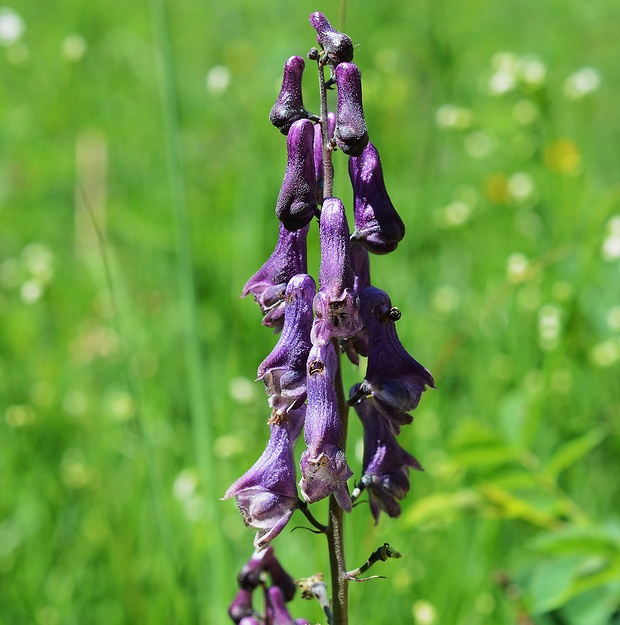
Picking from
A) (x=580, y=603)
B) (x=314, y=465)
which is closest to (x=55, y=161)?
(x=580, y=603)

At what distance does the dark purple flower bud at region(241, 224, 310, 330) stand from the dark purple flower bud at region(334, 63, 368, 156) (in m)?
0.22

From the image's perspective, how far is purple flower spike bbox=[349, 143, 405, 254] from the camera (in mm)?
1702

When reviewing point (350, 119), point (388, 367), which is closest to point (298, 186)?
point (350, 119)

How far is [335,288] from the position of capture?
1583mm

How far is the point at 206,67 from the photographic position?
26.5 ft

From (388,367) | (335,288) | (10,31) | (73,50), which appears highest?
(10,31)

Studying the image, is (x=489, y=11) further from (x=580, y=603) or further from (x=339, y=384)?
(x=339, y=384)

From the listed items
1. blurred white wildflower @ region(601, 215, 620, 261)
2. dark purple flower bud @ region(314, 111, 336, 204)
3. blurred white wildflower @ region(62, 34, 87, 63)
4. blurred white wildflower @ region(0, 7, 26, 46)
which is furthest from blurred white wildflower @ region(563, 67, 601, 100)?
blurred white wildflower @ region(0, 7, 26, 46)

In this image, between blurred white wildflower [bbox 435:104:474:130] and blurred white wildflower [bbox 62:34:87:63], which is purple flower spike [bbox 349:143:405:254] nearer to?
blurred white wildflower [bbox 435:104:474:130]

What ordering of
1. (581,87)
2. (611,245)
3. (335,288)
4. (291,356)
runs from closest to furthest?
(335,288) < (291,356) < (611,245) < (581,87)

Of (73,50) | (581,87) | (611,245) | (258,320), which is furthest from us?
(73,50)

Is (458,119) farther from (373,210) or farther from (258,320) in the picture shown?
Result: (373,210)

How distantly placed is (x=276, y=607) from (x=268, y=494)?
48cm

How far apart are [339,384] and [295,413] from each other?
0.55 feet
